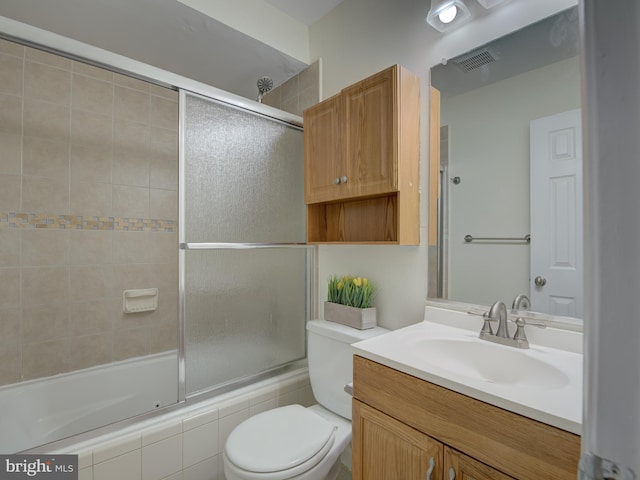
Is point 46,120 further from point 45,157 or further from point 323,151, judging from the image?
point 323,151

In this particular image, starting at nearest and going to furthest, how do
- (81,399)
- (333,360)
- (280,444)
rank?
(280,444)
(333,360)
(81,399)

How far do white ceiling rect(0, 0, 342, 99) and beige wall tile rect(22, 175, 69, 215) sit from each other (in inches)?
31.4

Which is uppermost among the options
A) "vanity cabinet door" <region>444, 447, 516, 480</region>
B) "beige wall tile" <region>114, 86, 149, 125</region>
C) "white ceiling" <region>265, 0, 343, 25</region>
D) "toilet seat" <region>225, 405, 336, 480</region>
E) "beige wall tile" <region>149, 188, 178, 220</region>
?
"white ceiling" <region>265, 0, 343, 25</region>

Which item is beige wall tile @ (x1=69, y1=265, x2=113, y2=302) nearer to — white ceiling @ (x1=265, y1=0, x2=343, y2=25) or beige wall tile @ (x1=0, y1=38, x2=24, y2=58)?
beige wall tile @ (x1=0, y1=38, x2=24, y2=58)

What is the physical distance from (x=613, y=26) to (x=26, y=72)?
251cm

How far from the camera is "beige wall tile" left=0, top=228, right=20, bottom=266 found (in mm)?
1765

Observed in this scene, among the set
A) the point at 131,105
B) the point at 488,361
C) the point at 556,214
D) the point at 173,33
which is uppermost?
the point at 173,33

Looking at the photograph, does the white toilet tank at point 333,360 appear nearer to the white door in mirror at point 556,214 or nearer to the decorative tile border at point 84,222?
the white door in mirror at point 556,214

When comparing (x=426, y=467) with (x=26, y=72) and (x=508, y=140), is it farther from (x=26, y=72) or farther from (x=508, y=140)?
(x=26, y=72)

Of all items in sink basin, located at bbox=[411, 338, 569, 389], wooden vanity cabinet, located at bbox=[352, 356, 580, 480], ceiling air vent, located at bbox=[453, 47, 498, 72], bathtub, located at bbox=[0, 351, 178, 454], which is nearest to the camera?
wooden vanity cabinet, located at bbox=[352, 356, 580, 480]

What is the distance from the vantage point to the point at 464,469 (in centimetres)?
85

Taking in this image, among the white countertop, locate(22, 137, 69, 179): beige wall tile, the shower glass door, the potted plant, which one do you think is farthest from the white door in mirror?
locate(22, 137, 69, 179): beige wall tile

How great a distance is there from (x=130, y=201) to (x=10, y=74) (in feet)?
2.77

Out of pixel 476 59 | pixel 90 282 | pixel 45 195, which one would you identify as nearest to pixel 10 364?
pixel 90 282
